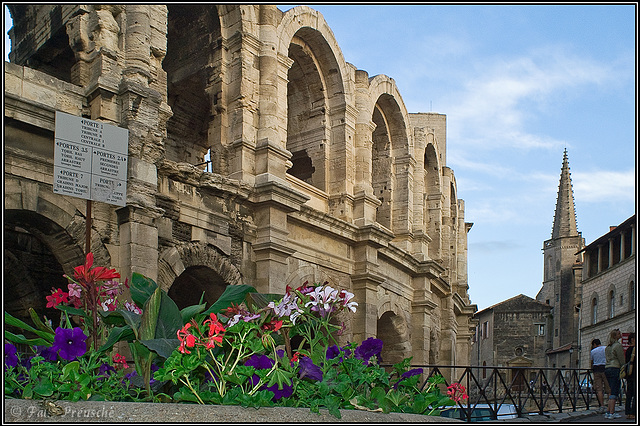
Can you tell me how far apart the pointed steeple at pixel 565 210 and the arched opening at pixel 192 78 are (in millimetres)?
49625

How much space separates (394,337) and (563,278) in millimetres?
42930

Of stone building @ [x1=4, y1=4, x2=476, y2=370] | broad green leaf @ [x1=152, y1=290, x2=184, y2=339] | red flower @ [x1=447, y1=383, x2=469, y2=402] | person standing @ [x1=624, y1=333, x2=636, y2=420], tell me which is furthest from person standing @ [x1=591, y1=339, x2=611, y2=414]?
broad green leaf @ [x1=152, y1=290, x2=184, y2=339]

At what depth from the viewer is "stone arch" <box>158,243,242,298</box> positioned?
A: 11.6 m

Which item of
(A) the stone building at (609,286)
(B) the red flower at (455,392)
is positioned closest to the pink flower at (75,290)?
(B) the red flower at (455,392)

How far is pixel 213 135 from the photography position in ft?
47.5

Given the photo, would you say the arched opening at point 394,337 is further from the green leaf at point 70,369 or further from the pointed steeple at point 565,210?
the pointed steeple at point 565,210

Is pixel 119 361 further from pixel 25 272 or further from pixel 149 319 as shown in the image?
pixel 25 272

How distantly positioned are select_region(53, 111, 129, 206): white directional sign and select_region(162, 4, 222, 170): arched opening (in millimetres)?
5614

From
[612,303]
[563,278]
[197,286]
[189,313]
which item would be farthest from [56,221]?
[563,278]

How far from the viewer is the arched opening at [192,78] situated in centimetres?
1473

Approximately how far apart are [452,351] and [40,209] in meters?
17.4

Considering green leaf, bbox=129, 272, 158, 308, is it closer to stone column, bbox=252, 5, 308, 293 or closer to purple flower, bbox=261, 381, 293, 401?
purple flower, bbox=261, 381, 293, 401

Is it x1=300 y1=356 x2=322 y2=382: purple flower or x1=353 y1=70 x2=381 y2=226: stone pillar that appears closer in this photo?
x1=300 y1=356 x2=322 y2=382: purple flower

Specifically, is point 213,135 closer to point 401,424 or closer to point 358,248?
point 358,248
